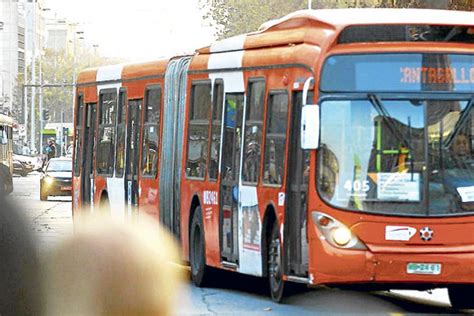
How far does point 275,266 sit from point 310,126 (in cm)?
204

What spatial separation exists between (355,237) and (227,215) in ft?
10.1

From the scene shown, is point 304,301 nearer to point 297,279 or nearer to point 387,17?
point 297,279

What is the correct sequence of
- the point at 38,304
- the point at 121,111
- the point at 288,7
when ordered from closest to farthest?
1. the point at 38,304
2. the point at 121,111
3. the point at 288,7

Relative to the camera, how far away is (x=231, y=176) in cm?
1587

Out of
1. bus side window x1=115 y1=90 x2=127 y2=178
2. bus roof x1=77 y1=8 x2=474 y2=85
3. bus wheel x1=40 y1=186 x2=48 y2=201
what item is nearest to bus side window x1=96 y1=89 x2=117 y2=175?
bus side window x1=115 y1=90 x2=127 y2=178

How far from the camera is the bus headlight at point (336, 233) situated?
43.0 feet

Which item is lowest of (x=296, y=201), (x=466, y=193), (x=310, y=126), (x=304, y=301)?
(x=304, y=301)

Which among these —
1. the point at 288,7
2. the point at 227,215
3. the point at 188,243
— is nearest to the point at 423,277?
the point at 227,215

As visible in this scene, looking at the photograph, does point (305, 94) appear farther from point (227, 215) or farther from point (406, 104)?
point (227, 215)

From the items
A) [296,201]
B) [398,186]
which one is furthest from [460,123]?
[296,201]

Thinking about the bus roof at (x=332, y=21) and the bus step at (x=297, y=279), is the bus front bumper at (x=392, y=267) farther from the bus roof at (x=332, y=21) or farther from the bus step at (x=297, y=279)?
the bus roof at (x=332, y=21)

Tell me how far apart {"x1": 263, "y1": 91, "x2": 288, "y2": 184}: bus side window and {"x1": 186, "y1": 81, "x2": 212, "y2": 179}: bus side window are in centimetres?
247

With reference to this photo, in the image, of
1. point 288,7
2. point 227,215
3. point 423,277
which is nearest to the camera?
point 423,277

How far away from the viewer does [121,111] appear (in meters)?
21.9
